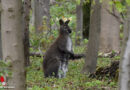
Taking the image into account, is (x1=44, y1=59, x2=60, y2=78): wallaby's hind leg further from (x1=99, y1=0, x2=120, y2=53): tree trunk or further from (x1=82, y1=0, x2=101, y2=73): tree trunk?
(x1=99, y1=0, x2=120, y2=53): tree trunk

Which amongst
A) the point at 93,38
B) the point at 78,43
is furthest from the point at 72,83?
the point at 78,43

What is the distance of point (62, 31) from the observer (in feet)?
35.7

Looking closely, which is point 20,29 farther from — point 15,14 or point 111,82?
point 111,82

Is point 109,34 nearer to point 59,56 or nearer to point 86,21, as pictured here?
point 59,56

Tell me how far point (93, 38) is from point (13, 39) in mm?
6129

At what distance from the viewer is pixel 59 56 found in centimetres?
1046

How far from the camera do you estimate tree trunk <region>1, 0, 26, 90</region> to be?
3.69m

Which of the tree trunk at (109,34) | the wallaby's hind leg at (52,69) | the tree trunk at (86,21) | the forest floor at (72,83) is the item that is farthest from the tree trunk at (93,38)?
the tree trunk at (86,21)

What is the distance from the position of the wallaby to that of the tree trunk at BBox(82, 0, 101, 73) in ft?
3.27

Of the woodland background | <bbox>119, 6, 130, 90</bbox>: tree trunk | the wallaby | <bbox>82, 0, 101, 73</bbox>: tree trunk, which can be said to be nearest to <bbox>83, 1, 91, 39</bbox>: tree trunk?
the woodland background

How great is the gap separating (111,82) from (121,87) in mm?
3962

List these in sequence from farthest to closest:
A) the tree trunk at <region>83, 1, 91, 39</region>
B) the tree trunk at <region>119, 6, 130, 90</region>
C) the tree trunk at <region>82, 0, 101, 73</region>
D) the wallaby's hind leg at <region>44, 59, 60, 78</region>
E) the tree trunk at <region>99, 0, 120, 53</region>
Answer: the tree trunk at <region>83, 1, 91, 39</region> → the tree trunk at <region>99, 0, 120, 53</region> → the wallaby's hind leg at <region>44, 59, 60, 78</region> → the tree trunk at <region>82, 0, 101, 73</region> → the tree trunk at <region>119, 6, 130, 90</region>

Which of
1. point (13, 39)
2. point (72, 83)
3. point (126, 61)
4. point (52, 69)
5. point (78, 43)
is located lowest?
point (72, 83)

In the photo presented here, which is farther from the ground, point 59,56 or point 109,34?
point 109,34
